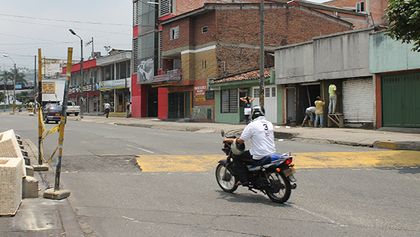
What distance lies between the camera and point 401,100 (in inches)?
857

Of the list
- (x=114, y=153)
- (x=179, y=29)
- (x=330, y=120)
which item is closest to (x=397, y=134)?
(x=330, y=120)

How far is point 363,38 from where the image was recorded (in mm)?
23562

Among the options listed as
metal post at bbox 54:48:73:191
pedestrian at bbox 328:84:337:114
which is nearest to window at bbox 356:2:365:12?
pedestrian at bbox 328:84:337:114

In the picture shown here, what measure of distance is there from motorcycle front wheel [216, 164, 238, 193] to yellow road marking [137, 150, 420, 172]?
260 centimetres

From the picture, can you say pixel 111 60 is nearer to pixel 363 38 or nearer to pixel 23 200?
pixel 363 38

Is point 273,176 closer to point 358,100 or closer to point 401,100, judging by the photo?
point 401,100

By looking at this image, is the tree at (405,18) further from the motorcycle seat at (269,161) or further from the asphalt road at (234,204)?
the motorcycle seat at (269,161)

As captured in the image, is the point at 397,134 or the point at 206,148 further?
the point at 397,134

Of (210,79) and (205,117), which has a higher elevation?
(210,79)

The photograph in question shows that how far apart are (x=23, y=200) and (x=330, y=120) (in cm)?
1989

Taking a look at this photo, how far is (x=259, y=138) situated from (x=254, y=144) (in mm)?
133

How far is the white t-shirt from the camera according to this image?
817cm

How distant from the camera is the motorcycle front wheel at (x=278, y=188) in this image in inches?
308

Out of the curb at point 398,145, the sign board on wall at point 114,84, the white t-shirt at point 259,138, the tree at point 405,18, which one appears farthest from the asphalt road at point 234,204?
the sign board on wall at point 114,84
